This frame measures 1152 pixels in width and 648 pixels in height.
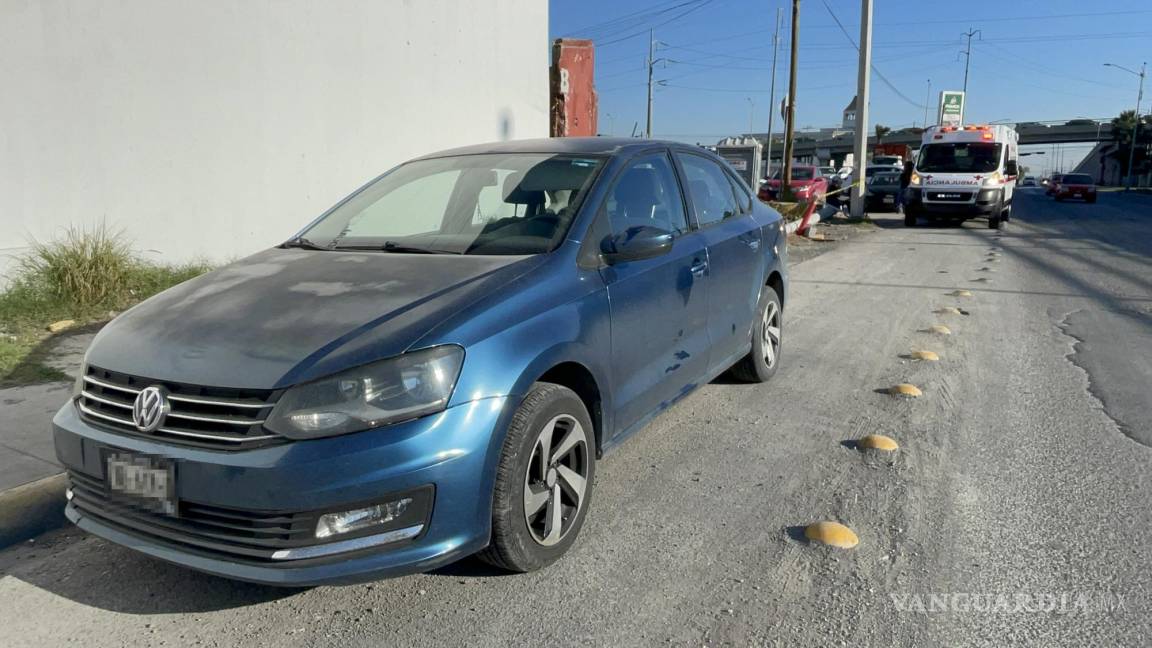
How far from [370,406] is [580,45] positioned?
10.8 meters

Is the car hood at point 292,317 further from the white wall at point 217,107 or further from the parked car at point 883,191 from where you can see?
the parked car at point 883,191

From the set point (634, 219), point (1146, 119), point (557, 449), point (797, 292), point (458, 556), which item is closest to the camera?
point (458, 556)

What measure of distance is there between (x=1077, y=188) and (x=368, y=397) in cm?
4243

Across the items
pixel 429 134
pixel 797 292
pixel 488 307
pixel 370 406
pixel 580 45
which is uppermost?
pixel 580 45

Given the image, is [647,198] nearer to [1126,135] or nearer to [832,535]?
[832,535]

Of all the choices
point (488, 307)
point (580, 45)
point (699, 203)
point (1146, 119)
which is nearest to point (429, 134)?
point (580, 45)

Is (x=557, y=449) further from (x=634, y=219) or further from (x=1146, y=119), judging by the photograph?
(x=1146, y=119)

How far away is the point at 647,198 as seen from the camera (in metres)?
4.21

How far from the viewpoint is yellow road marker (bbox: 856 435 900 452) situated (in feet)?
14.8

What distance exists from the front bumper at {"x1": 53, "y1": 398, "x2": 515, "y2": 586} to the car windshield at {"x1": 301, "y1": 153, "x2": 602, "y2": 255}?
109cm

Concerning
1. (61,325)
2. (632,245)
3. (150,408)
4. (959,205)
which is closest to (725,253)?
(632,245)

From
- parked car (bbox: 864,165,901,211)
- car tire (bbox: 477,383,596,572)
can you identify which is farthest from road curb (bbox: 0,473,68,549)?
parked car (bbox: 864,165,901,211)

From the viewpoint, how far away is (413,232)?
13.3 ft

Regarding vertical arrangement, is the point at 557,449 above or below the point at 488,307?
below
